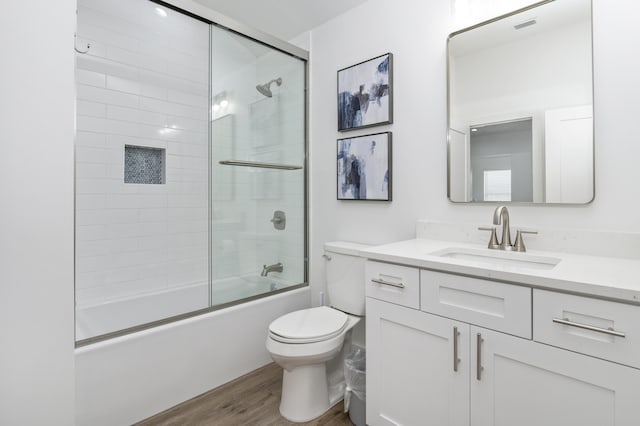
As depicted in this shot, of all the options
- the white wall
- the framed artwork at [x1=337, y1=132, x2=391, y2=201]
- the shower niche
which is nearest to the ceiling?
the shower niche

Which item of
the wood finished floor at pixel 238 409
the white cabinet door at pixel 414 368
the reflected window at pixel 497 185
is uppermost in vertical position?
the reflected window at pixel 497 185

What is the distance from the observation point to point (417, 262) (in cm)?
131

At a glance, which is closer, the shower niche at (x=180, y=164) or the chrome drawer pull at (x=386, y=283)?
the chrome drawer pull at (x=386, y=283)

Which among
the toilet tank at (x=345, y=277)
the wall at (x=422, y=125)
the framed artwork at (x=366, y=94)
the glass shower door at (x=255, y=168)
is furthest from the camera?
the glass shower door at (x=255, y=168)

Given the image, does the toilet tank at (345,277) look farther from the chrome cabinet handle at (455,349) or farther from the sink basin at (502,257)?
the chrome cabinet handle at (455,349)

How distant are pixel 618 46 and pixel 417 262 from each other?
1.18m

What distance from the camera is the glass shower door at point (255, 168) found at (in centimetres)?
214

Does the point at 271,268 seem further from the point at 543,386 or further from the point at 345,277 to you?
the point at 543,386

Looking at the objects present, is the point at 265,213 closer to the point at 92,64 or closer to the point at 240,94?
the point at 240,94

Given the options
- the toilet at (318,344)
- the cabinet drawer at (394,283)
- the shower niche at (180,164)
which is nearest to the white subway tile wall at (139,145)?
the shower niche at (180,164)

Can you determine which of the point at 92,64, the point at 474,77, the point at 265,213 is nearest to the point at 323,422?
the point at 265,213

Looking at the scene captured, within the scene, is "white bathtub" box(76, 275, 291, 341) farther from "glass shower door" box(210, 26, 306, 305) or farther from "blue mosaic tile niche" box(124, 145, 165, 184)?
"blue mosaic tile niche" box(124, 145, 165, 184)

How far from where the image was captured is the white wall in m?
1.08

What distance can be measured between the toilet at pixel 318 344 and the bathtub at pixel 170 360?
0.40 meters
